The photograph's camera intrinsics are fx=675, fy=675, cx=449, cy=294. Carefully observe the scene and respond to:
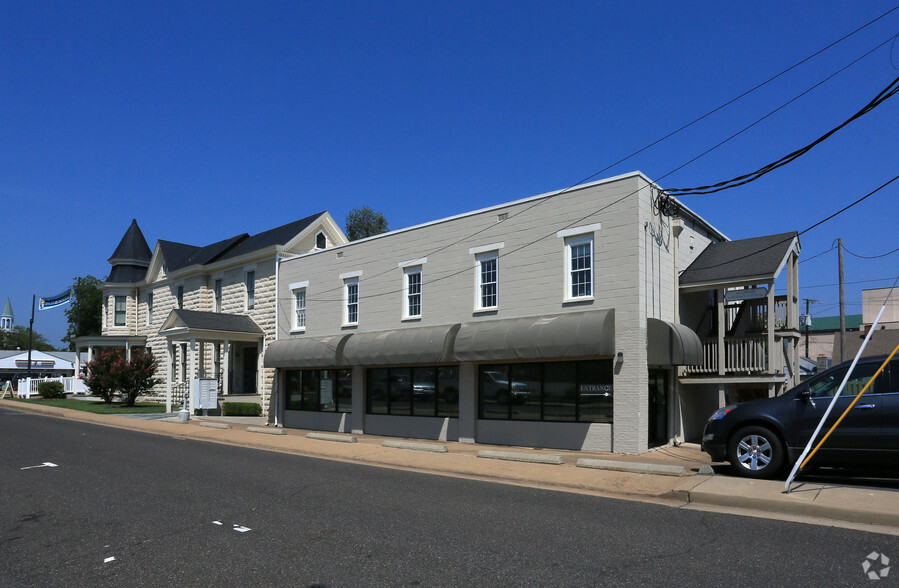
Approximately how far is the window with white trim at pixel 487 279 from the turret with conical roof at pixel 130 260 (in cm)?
2983

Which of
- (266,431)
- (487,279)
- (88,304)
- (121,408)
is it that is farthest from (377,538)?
(88,304)

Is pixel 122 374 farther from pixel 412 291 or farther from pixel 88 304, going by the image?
pixel 88 304

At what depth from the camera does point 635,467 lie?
12.4 m

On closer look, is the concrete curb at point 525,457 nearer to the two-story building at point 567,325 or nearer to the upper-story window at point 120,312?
the two-story building at point 567,325

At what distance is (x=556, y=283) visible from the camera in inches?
690

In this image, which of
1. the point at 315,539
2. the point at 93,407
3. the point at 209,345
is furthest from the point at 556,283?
the point at 93,407

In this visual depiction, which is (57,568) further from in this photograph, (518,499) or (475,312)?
(475,312)

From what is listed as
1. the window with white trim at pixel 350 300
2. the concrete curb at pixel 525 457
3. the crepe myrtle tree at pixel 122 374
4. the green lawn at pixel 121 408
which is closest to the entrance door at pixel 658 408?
the concrete curb at pixel 525 457

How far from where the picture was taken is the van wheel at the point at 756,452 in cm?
1056

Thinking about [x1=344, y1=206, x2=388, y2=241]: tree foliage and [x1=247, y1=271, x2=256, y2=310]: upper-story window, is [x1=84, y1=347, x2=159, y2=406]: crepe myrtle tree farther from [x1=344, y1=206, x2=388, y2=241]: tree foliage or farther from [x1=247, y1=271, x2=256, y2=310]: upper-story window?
[x1=344, y1=206, x2=388, y2=241]: tree foliage

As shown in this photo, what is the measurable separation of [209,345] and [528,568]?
29527 mm

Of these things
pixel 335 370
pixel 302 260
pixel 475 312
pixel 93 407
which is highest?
pixel 302 260

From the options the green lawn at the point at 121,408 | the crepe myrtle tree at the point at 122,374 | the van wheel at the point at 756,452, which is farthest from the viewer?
the crepe myrtle tree at the point at 122,374

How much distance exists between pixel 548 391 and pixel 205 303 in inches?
849
